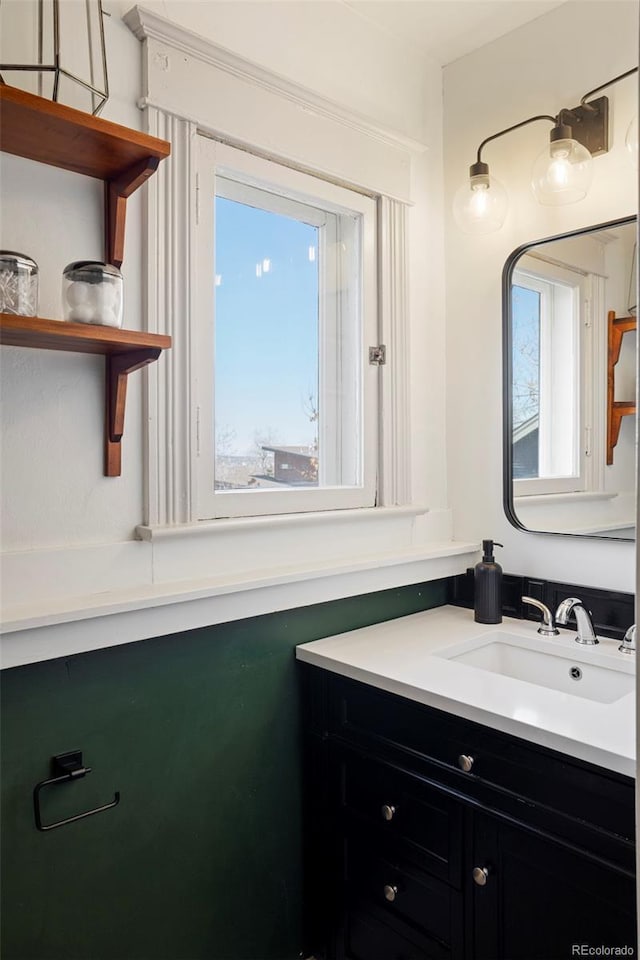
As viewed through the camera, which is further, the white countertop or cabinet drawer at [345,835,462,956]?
cabinet drawer at [345,835,462,956]

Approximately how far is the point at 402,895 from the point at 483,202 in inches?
69.6

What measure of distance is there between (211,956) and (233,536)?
0.96m

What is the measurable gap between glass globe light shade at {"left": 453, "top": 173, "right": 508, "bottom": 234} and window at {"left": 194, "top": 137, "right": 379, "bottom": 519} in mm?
279

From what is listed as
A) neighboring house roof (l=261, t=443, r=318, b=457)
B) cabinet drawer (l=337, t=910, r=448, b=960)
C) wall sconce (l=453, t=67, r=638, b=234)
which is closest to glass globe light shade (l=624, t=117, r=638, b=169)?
wall sconce (l=453, t=67, r=638, b=234)

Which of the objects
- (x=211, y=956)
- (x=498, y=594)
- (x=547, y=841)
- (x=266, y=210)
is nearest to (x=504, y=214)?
(x=266, y=210)

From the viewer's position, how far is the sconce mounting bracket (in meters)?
1.67

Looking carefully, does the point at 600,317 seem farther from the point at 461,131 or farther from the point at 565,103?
the point at 461,131

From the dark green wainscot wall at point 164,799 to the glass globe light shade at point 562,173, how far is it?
122 centimetres

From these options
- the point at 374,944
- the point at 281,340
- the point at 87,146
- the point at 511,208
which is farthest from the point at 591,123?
the point at 374,944

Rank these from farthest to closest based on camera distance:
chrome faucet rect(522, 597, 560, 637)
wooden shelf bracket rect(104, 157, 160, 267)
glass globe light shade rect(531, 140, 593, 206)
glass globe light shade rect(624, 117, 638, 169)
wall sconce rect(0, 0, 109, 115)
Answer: chrome faucet rect(522, 597, 560, 637) → glass globe light shade rect(531, 140, 593, 206) → glass globe light shade rect(624, 117, 638, 169) → wooden shelf bracket rect(104, 157, 160, 267) → wall sconce rect(0, 0, 109, 115)

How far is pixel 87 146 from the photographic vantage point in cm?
119

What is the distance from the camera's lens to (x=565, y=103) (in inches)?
69.1

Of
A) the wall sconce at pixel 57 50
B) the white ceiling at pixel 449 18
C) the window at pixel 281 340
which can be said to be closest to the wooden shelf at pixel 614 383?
the window at pixel 281 340

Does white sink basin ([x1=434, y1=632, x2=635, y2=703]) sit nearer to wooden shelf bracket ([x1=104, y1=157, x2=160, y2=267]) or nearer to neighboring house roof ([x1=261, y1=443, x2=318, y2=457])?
neighboring house roof ([x1=261, y1=443, x2=318, y2=457])
